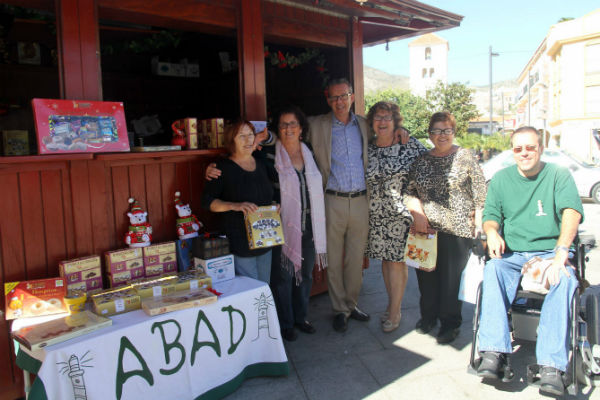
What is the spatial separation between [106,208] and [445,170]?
8.09 ft

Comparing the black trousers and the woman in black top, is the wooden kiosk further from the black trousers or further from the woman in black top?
the black trousers

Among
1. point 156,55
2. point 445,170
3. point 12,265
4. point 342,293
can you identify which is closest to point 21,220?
point 12,265

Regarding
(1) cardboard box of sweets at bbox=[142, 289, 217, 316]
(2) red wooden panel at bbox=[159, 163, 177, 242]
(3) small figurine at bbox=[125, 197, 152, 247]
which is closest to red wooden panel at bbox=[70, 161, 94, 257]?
(3) small figurine at bbox=[125, 197, 152, 247]

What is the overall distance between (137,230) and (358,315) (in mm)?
2083

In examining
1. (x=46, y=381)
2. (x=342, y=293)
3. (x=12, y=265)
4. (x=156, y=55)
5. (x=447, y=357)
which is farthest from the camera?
(x=156, y=55)

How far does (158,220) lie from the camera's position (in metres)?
3.44

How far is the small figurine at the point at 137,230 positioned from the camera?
3.17 m

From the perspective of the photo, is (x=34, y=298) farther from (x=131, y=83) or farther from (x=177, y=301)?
(x=131, y=83)

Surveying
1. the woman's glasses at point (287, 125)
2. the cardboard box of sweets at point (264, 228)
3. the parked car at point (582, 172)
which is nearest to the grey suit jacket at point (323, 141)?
the woman's glasses at point (287, 125)

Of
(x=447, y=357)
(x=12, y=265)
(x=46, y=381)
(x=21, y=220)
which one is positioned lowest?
(x=447, y=357)

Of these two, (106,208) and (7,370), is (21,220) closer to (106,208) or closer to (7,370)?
(106,208)

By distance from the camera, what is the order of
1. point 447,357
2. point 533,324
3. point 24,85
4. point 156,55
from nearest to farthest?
point 533,324
point 447,357
point 24,85
point 156,55

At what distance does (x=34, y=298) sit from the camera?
2.66 m

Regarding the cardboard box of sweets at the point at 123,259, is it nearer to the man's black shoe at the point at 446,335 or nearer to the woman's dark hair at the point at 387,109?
A: the woman's dark hair at the point at 387,109
